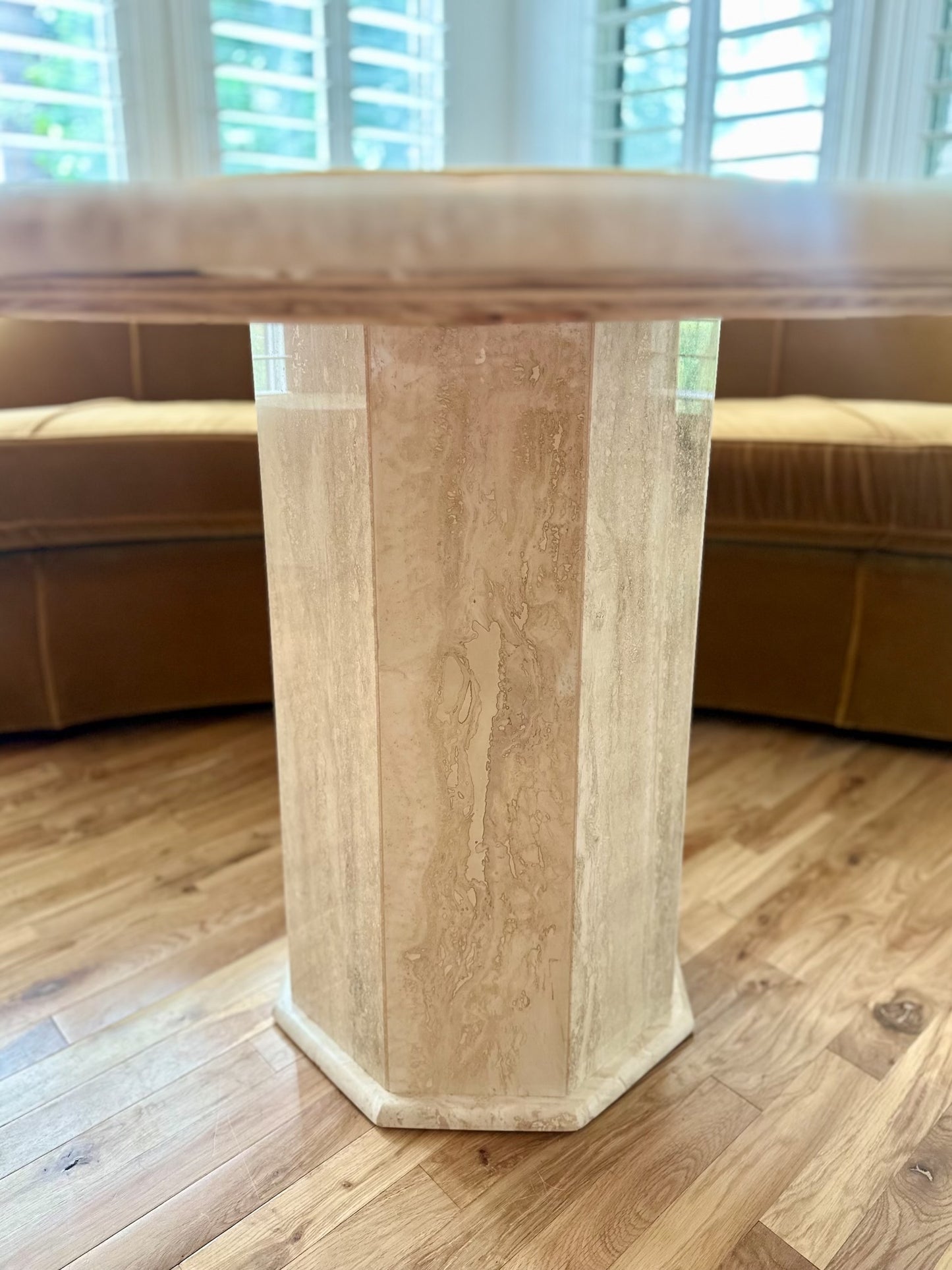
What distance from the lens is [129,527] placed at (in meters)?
1.22

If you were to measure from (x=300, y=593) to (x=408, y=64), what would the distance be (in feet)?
9.55

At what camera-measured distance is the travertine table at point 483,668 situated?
0.50m

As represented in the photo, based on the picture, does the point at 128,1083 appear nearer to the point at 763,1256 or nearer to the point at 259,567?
the point at 763,1256

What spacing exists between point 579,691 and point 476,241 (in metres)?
0.34

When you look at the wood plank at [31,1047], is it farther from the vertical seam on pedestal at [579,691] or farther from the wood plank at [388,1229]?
the vertical seam on pedestal at [579,691]

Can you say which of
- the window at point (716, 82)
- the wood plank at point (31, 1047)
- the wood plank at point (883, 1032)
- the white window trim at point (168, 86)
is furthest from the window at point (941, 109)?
the wood plank at point (31, 1047)

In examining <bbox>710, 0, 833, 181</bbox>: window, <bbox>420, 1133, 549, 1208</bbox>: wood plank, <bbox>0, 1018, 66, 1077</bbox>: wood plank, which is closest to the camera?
<bbox>420, 1133, 549, 1208</bbox>: wood plank

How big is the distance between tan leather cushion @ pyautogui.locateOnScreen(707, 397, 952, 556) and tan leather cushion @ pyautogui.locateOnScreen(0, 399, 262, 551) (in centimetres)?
64

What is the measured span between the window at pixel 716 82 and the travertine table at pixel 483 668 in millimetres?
2424

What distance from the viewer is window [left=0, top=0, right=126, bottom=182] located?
2.36m

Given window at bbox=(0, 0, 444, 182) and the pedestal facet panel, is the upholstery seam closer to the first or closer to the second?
the pedestal facet panel

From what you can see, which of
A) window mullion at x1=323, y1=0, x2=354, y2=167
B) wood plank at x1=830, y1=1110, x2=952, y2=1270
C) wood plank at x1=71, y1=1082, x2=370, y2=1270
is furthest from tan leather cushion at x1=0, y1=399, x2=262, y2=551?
window mullion at x1=323, y1=0, x2=354, y2=167

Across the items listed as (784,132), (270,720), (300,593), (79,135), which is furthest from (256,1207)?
(784,132)

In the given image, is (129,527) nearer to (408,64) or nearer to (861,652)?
(861,652)
